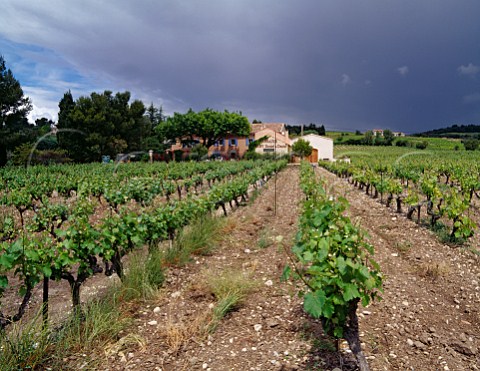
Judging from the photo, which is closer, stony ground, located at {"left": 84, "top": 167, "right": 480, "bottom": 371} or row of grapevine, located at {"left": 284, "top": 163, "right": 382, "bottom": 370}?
row of grapevine, located at {"left": 284, "top": 163, "right": 382, "bottom": 370}

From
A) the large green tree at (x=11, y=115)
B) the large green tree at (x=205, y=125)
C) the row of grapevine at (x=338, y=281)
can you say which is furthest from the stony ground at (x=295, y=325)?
the large green tree at (x=205, y=125)

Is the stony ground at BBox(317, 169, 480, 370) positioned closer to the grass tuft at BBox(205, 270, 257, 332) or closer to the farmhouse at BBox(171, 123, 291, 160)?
the grass tuft at BBox(205, 270, 257, 332)

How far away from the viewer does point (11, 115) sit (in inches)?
1129

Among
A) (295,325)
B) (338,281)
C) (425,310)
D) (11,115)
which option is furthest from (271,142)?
(338,281)

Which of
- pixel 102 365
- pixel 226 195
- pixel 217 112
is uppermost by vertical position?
pixel 217 112

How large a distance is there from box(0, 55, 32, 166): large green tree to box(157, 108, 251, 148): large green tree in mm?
16784

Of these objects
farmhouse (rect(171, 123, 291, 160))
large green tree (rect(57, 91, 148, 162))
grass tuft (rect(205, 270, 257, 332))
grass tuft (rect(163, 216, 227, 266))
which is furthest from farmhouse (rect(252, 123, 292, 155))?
grass tuft (rect(205, 270, 257, 332))

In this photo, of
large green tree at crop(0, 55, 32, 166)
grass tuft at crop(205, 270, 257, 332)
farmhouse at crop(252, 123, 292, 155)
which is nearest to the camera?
grass tuft at crop(205, 270, 257, 332)

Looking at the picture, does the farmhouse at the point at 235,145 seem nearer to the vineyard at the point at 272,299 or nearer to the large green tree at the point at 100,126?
the large green tree at the point at 100,126

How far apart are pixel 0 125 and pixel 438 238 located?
3156 cm

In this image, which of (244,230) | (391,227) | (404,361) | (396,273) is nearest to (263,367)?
(404,361)

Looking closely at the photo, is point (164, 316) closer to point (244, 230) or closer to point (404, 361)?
point (404, 361)

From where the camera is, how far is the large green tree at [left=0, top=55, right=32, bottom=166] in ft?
89.6

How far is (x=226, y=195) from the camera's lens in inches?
383
